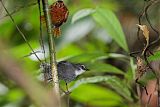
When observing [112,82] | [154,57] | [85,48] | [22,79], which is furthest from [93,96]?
[22,79]

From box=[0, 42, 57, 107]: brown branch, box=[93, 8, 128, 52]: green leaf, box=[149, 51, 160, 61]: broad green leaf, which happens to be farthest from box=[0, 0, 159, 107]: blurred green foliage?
box=[0, 42, 57, 107]: brown branch

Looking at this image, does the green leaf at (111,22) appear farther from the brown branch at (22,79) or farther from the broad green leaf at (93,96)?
the brown branch at (22,79)

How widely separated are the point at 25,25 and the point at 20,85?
4.94 ft

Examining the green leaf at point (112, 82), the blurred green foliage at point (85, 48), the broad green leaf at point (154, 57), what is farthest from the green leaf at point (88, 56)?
the broad green leaf at point (154, 57)

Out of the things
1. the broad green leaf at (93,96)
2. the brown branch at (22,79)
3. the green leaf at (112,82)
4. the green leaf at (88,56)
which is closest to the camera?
the brown branch at (22,79)

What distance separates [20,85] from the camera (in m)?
0.20

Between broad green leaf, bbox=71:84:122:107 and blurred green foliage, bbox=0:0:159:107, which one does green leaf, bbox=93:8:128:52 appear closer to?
blurred green foliage, bbox=0:0:159:107

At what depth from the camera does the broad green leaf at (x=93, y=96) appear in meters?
1.41

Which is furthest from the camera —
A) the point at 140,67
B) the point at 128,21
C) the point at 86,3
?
the point at 128,21

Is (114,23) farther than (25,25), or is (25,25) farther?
(25,25)

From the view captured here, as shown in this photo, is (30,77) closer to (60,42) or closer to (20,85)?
(20,85)

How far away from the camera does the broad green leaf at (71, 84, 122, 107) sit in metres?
1.41

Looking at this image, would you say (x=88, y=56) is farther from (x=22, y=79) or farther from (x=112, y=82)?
(x=22, y=79)

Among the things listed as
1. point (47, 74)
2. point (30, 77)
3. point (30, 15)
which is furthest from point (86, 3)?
point (30, 77)
